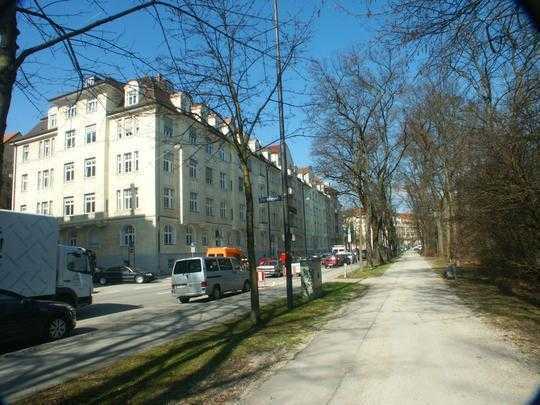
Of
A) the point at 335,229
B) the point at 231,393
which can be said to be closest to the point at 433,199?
the point at 231,393

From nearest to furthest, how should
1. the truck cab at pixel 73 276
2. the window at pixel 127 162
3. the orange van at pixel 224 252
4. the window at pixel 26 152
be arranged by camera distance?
1. the truck cab at pixel 73 276
2. the orange van at pixel 224 252
3. the window at pixel 127 162
4. the window at pixel 26 152

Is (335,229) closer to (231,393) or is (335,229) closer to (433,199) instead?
(433,199)

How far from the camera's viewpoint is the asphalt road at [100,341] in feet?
26.6

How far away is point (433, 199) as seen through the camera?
1650 inches

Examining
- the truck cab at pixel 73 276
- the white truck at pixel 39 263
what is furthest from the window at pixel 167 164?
the white truck at pixel 39 263

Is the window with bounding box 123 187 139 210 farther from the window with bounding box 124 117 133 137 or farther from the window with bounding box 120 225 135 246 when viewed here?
the window with bounding box 124 117 133 137

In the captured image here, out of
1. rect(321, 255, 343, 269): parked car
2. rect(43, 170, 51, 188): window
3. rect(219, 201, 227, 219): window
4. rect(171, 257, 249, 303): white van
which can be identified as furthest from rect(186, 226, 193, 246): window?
rect(171, 257, 249, 303): white van

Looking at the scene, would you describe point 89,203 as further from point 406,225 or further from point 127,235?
point 406,225

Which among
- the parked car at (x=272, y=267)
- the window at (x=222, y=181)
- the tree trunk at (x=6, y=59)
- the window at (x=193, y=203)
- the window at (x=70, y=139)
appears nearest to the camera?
the tree trunk at (x=6, y=59)

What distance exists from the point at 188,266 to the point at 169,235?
28.4m

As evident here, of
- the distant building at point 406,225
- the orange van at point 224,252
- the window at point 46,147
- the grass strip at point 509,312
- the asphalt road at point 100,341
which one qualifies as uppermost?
the window at point 46,147

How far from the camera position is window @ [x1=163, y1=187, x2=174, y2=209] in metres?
49.6

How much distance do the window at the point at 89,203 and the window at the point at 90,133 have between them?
563 cm

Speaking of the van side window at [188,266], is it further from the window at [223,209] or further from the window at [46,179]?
the window at [46,179]
